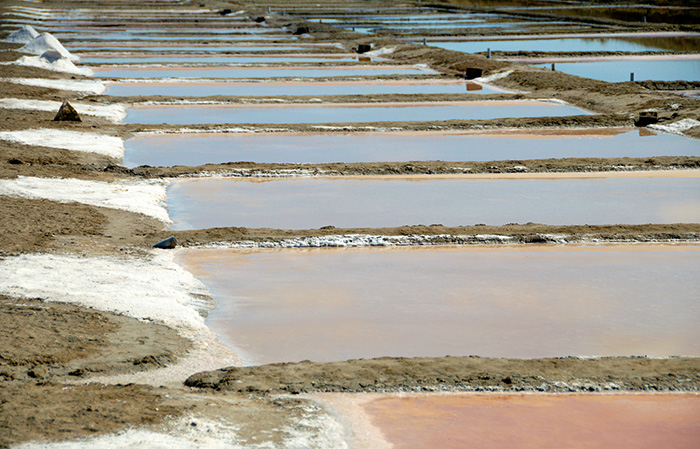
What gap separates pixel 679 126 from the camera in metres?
16.2

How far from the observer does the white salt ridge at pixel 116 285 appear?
6.98 meters

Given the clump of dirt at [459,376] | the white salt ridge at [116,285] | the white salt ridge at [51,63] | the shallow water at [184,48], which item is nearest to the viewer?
the clump of dirt at [459,376]

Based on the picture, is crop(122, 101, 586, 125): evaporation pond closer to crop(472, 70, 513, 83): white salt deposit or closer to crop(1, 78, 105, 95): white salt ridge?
crop(1, 78, 105, 95): white salt ridge

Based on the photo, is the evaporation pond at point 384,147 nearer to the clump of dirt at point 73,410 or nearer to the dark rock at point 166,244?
the dark rock at point 166,244

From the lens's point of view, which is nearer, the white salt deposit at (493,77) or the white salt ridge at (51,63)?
the white salt ridge at (51,63)

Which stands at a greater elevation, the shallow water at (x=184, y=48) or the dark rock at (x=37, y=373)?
the dark rock at (x=37, y=373)

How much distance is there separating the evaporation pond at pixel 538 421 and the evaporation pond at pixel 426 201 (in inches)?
169

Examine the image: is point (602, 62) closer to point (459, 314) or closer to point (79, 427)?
point (459, 314)

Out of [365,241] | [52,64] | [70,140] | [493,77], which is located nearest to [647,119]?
[493,77]

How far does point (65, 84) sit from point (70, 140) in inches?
314

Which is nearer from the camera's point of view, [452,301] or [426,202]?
[452,301]

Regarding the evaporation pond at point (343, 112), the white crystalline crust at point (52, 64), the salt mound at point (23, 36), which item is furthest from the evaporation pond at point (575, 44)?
the salt mound at point (23, 36)

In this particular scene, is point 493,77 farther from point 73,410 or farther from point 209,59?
point 73,410

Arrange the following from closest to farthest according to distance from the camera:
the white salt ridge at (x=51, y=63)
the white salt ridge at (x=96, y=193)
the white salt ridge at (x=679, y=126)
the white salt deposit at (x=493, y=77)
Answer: the white salt ridge at (x=96, y=193) → the white salt ridge at (x=679, y=126) → the white salt ridge at (x=51, y=63) → the white salt deposit at (x=493, y=77)
